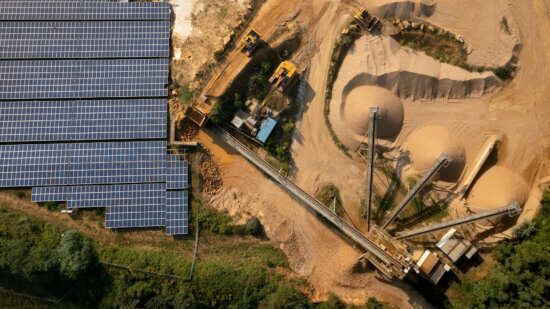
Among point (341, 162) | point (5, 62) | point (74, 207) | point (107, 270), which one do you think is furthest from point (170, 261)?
point (5, 62)

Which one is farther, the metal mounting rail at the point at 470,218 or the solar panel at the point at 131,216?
the solar panel at the point at 131,216

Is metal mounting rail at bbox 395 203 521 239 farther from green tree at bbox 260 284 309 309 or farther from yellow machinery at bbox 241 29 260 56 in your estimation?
yellow machinery at bbox 241 29 260 56

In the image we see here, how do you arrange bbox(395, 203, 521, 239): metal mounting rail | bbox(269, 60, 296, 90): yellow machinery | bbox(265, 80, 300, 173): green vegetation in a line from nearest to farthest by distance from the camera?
bbox(395, 203, 521, 239): metal mounting rail < bbox(269, 60, 296, 90): yellow machinery < bbox(265, 80, 300, 173): green vegetation

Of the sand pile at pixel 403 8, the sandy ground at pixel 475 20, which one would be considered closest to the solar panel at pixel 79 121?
the sand pile at pixel 403 8

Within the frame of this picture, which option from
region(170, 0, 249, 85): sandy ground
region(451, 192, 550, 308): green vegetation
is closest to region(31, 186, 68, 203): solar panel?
region(170, 0, 249, 85): sandy ground

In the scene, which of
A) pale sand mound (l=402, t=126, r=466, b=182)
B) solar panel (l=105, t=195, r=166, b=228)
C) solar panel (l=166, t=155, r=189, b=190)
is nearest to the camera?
solar panel (l=105, t=195, r=166, b=228)

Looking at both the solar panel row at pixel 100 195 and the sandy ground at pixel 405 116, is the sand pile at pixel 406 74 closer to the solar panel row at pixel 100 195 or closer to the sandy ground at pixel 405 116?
the sandy ground at pixel 405 116

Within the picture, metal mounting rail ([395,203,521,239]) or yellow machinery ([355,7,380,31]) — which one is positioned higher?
yellow machinery ([355,7,380,31])
